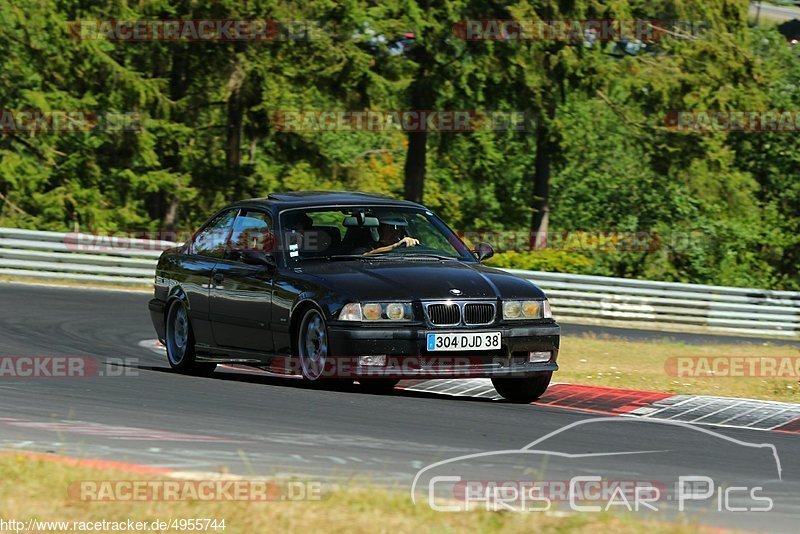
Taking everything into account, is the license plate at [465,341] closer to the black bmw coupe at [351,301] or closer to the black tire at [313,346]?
the black bmw coupe at [351,301]

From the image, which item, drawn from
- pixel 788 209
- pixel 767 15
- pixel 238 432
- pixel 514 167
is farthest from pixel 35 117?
pixel 767 15

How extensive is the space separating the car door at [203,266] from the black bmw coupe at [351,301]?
2 centimetres

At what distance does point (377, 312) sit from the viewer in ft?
31.3

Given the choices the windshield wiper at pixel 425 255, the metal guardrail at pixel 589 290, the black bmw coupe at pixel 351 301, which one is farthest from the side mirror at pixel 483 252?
the metal guardrail at pixel 589 290

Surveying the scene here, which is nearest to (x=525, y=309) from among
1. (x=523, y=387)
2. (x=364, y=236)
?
(x=523, y=387)

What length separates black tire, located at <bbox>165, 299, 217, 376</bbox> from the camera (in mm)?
11711

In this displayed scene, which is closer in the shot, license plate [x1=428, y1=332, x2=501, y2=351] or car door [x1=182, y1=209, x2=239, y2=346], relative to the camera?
license plate [x1=428, y1=332, x2=501, y2=351]

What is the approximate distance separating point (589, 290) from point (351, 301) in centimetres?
1725

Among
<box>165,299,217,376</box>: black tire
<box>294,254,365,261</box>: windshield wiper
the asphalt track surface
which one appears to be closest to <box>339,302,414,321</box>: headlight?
the asphalt track surface

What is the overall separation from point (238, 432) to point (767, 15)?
168 ft

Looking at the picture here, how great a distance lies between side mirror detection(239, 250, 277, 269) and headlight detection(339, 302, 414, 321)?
1235 mm

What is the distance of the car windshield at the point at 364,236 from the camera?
10578mm

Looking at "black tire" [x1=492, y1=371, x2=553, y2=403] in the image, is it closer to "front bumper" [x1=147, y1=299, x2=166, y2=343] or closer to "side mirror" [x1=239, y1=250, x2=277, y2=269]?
"side mirror" [x1=239, y1=250, x2=277, y2=269]

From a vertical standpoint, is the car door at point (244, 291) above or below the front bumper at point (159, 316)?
above
